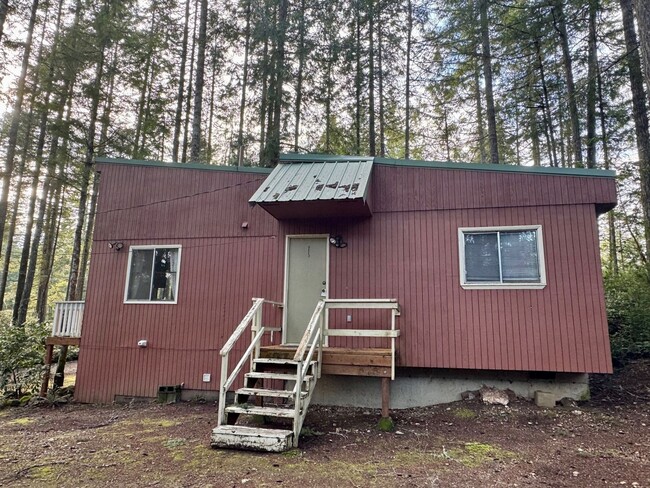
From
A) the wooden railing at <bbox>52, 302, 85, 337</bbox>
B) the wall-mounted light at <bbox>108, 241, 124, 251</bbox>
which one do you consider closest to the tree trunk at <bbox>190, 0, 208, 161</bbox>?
the wall-mounted light at <bbox>108, 241, 124, 251</bbox>

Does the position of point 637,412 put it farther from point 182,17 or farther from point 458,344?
point 182,17

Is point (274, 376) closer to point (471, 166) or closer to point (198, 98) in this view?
point (471, 166)

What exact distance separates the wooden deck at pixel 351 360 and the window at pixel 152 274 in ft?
8.79

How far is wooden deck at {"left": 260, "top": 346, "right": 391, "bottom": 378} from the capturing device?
5363 mm

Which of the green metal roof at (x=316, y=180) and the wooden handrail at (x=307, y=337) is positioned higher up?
the green metal roof at (x=316, y=180)

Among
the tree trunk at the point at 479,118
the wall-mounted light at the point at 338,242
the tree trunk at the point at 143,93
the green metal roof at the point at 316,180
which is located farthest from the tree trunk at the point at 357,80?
the wall-mounted light at the point at 338,242

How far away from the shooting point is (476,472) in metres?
3.71

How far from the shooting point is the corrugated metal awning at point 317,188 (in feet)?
19.3

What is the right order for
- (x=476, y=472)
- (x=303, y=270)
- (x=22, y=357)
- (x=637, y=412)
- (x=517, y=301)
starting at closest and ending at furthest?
1. (x=476, y=472)
2. (x=637, y=412)
3. (x=517, y=301)
4. (x=303, y=270)
5. (x=22, y=357)

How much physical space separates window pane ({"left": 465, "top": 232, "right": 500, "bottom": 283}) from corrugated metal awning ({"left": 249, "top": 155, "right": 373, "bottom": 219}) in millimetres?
1743

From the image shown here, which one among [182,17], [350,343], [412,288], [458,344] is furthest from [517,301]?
[182,17]

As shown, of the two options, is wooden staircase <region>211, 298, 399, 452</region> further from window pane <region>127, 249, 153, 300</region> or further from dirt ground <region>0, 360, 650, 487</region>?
window pane <region>127, 249, 153, 300</region>

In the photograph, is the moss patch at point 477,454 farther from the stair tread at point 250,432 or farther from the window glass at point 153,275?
the window glass at point 153,275

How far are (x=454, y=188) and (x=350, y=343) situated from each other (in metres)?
3.11
